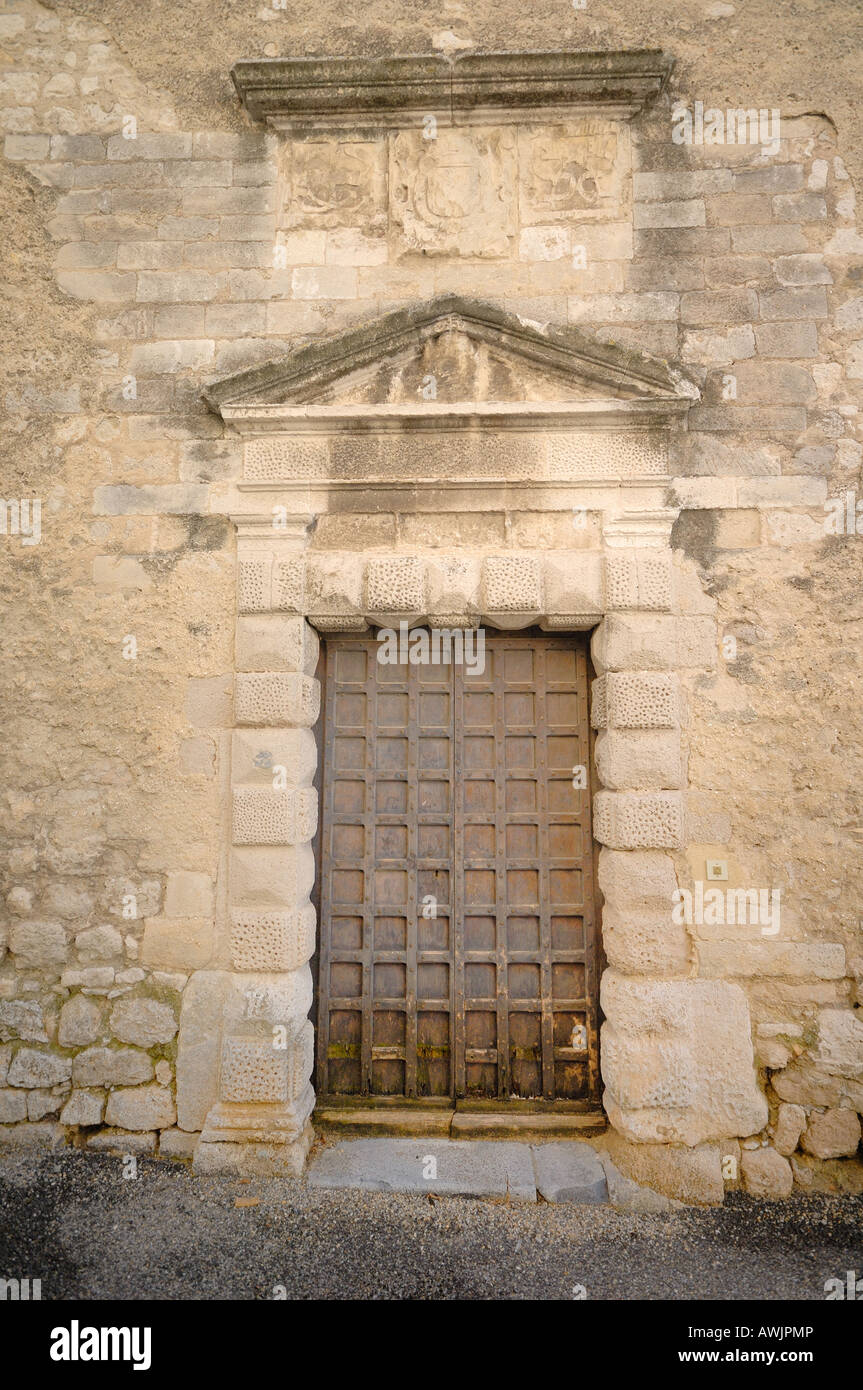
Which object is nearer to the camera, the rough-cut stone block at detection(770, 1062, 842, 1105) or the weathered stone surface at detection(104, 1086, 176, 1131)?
the rough-cut stone block at detection(770, 1062, 842, 1105)

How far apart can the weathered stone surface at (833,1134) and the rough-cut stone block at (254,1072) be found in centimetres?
210

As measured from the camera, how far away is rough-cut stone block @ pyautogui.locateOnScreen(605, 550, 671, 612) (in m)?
3.20

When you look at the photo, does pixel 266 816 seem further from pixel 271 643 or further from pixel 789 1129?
pixel 789 1129

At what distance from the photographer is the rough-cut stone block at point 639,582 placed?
3.20 m

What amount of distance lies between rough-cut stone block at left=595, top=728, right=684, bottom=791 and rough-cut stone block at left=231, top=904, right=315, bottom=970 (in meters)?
1.48

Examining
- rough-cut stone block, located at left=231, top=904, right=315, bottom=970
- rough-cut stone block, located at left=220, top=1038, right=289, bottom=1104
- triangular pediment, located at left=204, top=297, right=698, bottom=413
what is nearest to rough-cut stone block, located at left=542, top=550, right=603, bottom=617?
triangular pediment, located at left=204, top=297, right=698, bottom=413

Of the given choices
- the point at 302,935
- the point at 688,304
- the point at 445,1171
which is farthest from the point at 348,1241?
the point at 688,304

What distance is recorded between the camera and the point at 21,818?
3.25 metres

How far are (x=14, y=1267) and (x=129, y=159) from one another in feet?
14.7

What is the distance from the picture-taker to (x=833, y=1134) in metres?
2.98

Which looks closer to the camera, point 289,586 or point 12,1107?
point 12,1107

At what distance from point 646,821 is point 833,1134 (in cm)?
141

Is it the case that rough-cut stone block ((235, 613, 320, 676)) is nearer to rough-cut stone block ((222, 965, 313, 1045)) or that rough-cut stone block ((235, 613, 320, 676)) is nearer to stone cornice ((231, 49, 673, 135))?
rough-cut stone block ((222, 965, 313, 1045))

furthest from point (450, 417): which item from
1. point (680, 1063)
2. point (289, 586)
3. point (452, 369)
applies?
point (680, 1063)
